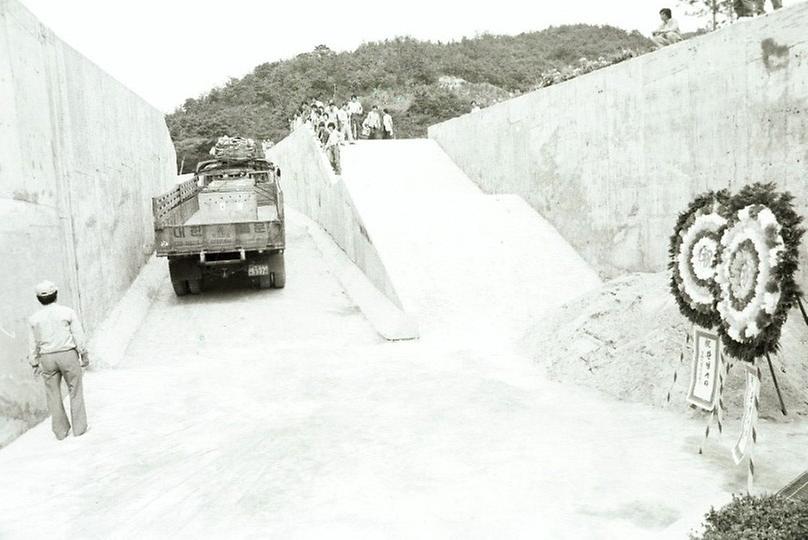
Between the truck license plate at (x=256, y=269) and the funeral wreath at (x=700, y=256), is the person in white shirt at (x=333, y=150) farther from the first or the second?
the funeral wreath at (x=700, y=256)

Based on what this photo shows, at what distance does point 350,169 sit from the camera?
705 inches

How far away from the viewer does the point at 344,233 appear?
1495cm


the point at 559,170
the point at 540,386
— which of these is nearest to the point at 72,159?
the point at 540,386

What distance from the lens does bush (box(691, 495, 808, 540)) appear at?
10.5ft

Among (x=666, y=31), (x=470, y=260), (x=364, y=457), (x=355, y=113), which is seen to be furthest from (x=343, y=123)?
(x=364, y=457)

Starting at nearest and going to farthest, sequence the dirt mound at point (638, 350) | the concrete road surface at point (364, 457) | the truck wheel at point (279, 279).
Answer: the concrete road surface at point (364, 457) < the dirt mound at point (638, 350) < the truck wheel at point (279, 279)

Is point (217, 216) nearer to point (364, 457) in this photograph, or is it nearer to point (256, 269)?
point (256, 269)

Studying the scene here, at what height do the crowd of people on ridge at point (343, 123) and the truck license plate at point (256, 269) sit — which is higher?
the crowd of people on ridge at point (343, 123)

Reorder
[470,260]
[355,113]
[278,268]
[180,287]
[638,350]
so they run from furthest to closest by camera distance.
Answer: [355,113] → [278,268] → [180,287] → [470,260] → [638,350]

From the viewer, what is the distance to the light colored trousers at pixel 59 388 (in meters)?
5.95

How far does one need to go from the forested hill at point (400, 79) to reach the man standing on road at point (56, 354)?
27.3 m

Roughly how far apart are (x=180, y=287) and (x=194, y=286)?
25cm

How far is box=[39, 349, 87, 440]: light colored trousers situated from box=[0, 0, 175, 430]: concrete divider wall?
414mm

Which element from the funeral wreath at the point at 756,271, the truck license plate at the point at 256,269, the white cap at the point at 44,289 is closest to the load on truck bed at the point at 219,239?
the truck license plate at the point at 256,269
